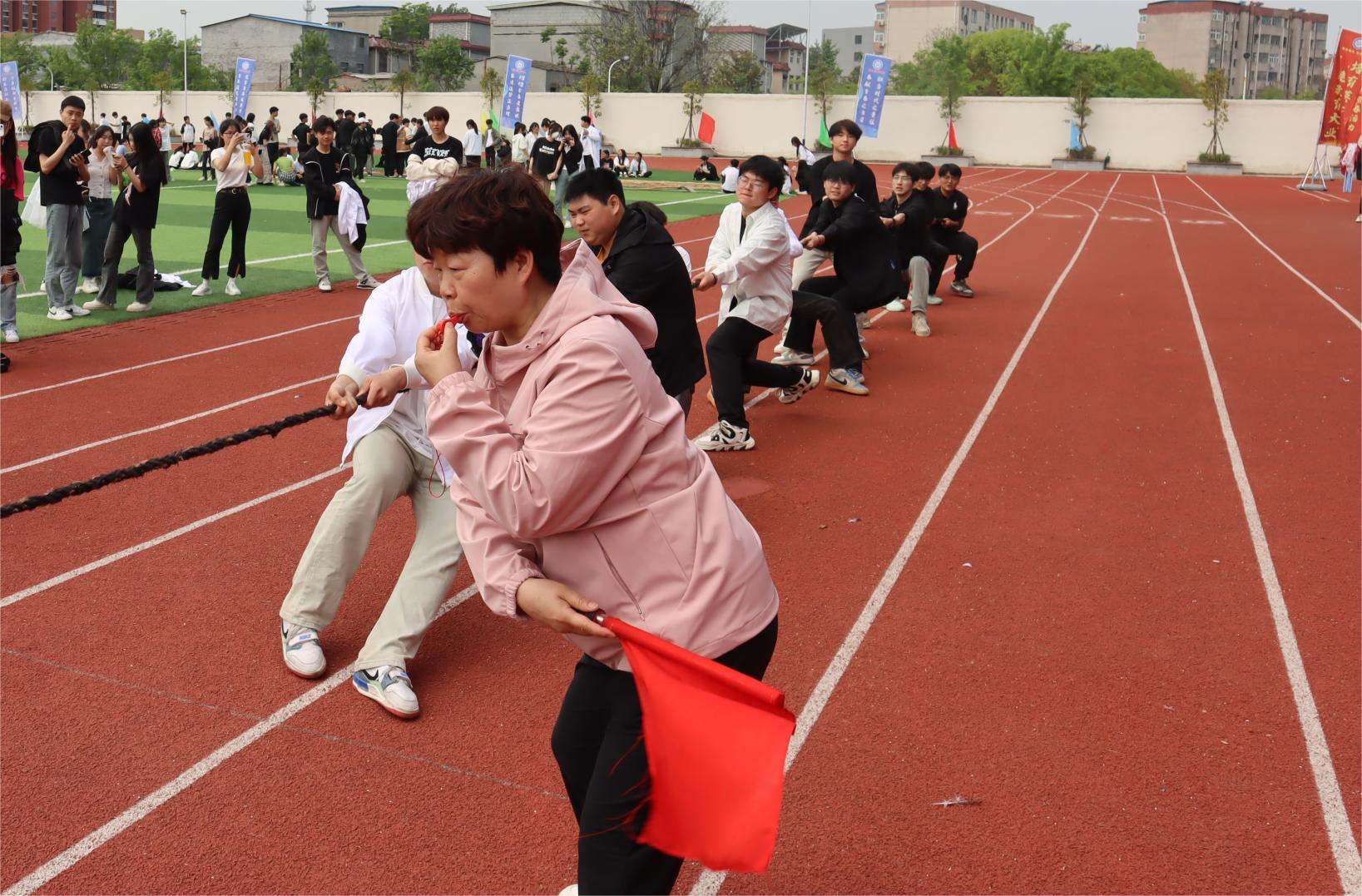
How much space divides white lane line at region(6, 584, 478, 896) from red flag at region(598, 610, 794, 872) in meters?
2.21

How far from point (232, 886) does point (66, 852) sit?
1.82 ft

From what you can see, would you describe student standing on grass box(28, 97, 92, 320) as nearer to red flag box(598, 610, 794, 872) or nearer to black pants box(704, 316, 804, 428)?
black pants box(704, 316, 804, 428)

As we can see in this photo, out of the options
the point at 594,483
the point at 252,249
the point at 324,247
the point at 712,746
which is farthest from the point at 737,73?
the point at 712,746

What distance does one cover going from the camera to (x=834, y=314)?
9.48m

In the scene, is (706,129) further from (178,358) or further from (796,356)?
(178,358)

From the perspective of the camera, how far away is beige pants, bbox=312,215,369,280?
14.1 meters

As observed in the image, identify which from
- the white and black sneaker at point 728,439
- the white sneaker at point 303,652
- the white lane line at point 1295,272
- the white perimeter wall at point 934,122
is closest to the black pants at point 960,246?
the white lane line at point 1295,272

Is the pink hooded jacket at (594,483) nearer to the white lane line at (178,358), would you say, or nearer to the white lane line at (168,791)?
the white lane line at (168,791)

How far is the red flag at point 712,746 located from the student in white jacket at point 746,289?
5.84 meters

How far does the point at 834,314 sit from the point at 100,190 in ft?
26.0

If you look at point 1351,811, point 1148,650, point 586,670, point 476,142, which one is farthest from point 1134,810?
point 476,142

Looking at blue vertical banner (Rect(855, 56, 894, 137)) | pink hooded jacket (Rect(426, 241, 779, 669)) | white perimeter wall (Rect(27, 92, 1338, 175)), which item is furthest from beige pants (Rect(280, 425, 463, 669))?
white perimeter wall (Rect(27, 92, 1338, 175))

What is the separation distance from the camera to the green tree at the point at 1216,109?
52.1 meters

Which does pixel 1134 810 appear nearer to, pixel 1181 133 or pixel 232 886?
pixel 232 886
